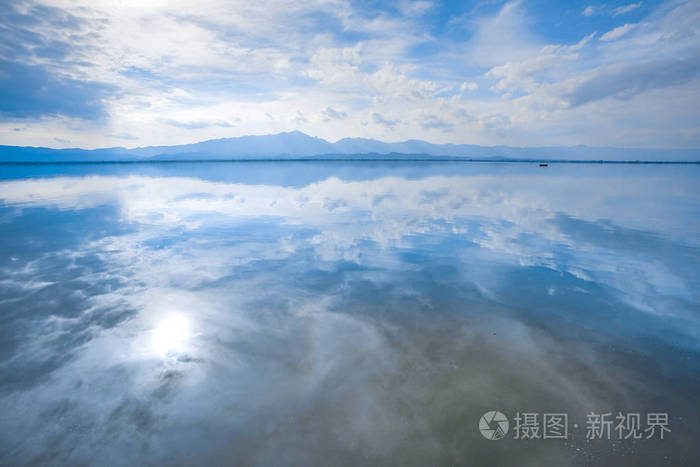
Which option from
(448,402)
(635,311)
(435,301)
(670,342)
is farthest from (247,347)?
(635,311)

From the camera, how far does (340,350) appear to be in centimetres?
774

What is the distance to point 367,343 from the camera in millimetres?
7996

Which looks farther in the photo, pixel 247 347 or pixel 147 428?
pixel 247 347

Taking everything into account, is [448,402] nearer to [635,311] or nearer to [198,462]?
[198,462]

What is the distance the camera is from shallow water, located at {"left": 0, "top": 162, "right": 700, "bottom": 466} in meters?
5.27

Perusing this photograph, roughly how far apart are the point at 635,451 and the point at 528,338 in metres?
3.25

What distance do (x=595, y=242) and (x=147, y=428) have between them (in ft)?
71.6

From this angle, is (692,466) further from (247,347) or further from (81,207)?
(81,207)

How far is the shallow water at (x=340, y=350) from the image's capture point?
527 cm

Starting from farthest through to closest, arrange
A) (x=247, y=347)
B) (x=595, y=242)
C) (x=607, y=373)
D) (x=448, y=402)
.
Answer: (x=595, y=242) < (x=247, y=347) < (x=607, y=373) < (x=448, y=402)

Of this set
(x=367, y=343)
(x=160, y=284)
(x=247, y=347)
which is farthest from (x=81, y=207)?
(x=367, y=343)

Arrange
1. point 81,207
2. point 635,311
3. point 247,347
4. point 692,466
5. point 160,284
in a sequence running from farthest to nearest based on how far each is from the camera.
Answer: point 81,207 → point 160,284 → point 635,311 → point 247,347 → point 692,466

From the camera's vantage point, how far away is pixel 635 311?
10000 millimetres

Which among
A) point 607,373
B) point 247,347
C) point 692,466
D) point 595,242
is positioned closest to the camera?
point 692,466
